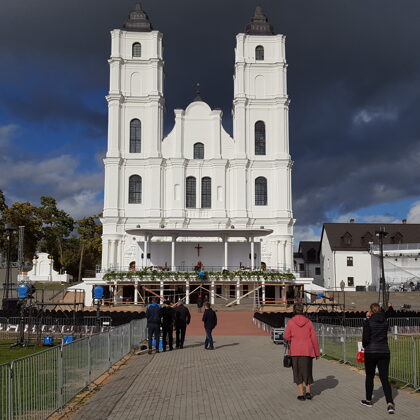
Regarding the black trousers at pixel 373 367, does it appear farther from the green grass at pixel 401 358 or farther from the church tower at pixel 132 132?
the church tower at pixel 132 132

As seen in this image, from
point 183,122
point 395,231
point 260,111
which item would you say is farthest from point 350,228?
point 183,122

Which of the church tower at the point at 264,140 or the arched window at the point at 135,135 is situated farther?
the arched window at the point at 135,135

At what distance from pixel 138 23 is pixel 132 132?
502 inches

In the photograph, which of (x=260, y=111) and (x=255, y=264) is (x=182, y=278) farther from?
(x=260, y=111)

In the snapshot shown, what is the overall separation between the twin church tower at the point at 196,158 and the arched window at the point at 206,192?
0.11 metres

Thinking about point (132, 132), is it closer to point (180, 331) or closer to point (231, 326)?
point (231, 326)

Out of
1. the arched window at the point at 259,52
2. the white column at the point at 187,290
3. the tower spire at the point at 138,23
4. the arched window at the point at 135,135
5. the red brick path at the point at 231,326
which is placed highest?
the tower spire at the point at 138,23

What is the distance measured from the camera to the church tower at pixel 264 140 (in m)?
63.8

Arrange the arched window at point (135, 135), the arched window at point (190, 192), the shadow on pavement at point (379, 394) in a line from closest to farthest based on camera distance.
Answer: the shadow on pavement at point (379, 394) < the arched window at point (190, 192) < the arched window at point (135, 135)

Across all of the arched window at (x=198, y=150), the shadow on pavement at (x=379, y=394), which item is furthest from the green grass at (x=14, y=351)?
the arched window at (x=198, y=150)

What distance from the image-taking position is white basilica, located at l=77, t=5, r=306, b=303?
62.9 m

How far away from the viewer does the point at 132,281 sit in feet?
165

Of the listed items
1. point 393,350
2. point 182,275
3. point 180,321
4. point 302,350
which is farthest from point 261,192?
point 302,350

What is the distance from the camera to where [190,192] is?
65.6 m
